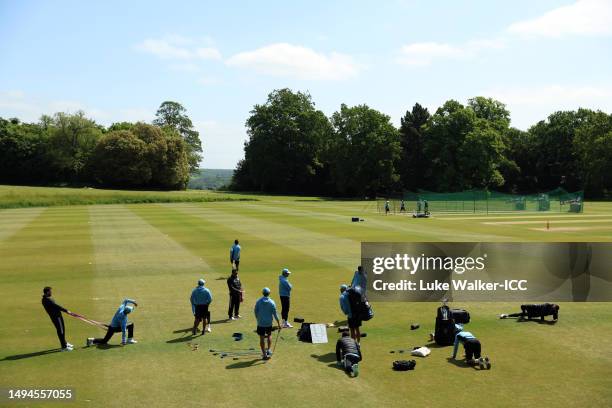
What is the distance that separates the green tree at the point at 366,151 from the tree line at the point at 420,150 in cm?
21

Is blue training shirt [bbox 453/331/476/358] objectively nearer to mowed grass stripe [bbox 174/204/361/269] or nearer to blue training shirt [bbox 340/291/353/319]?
blue training shirt [bbox 340/291/353/319]

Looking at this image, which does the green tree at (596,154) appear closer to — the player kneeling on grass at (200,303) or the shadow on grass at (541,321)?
the shadow on grass at (541,321)

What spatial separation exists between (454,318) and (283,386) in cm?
624

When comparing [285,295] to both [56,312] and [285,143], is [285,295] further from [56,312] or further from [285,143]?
[285,143]

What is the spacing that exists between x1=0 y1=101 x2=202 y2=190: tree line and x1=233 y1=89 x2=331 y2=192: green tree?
63.7 ft

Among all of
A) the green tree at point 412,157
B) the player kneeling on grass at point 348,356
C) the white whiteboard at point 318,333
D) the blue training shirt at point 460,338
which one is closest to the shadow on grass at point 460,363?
the blue training shirt at point 460,338

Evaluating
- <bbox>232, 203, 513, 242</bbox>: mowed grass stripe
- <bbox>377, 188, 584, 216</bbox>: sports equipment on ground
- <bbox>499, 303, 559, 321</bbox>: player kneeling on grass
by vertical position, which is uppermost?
<bbox>377, 188, 584, 216</bbox>: sports equipment on ground

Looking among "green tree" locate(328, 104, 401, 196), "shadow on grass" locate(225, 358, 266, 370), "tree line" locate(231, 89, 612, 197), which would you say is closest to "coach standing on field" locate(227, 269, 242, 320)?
"shadow on grass" locate(225, 358, 266, 370)

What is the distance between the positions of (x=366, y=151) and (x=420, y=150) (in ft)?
55.0

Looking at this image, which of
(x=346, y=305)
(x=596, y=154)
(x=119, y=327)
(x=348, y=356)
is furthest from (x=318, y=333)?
(x=596, y=154)

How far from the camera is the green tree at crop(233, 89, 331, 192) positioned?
129125mm

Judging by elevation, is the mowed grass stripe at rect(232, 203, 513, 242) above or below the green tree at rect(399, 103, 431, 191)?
below

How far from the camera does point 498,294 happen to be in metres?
20.4

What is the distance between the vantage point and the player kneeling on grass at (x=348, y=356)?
42.3ft
